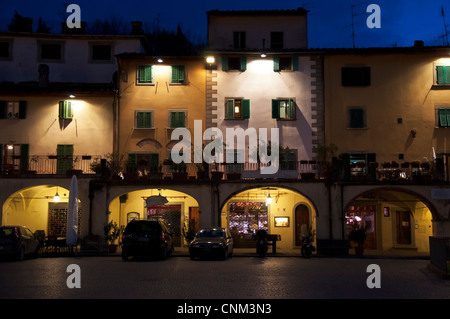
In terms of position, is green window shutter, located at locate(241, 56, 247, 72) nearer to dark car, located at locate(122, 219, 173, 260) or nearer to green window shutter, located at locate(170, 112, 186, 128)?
green window shutter, located at locate(170, 112, 186, 128)

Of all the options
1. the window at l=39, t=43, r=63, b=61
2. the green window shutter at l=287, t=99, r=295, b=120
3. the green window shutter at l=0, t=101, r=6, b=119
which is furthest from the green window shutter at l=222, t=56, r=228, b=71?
the green window shutter at l=0, t=101, r=6, b=119

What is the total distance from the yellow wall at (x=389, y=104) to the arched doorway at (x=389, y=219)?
7.23 feet

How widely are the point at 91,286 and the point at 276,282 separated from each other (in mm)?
4664

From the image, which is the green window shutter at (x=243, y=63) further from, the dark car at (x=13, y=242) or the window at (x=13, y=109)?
the dark car at (x=13, y=242)

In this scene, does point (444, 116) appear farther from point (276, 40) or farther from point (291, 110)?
point (276, 40)

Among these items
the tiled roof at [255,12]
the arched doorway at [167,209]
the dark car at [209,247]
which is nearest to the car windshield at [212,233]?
the dark car at [209,247]

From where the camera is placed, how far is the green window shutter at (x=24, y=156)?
97.6 ft

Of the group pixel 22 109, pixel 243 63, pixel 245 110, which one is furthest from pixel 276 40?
pixel 22 109

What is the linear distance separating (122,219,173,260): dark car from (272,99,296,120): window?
11281 millimetres

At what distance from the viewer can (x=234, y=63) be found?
31.0 meters

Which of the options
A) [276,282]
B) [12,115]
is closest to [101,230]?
[12,115]

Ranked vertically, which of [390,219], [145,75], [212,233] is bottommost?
[212,233]

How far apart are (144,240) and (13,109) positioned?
14.2 metres
